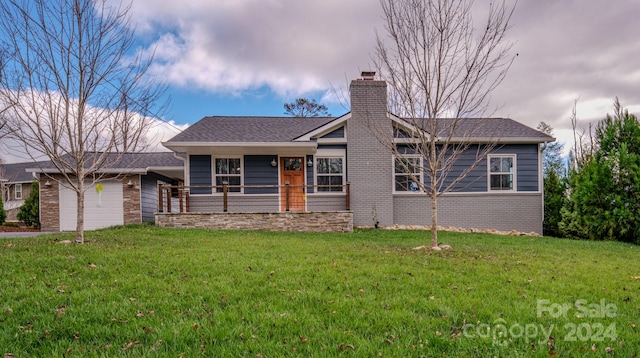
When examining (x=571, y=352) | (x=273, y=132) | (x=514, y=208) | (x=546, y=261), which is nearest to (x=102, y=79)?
(x=273, y=132)

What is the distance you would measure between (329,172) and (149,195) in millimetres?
8370

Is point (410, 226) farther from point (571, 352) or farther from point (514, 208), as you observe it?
point (571, 352)

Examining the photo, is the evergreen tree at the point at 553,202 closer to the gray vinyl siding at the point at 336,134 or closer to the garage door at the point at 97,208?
the gray vinyl siding at the point at 336,134

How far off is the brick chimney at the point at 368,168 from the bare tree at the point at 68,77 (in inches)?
275

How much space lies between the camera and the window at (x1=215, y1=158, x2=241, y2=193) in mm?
12141

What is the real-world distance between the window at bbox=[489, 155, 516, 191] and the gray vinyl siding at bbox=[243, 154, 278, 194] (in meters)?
7.96

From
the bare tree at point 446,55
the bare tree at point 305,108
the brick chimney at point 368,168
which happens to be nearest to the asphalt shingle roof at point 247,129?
the brick chimney at point 368,168

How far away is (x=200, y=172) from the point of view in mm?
12062

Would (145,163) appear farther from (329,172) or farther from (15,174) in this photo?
(15,174)

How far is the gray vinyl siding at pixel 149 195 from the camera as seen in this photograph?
573 inches

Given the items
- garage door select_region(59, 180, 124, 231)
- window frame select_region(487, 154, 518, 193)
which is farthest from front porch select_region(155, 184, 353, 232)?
window frame select_region(487, 154, 518, 193)

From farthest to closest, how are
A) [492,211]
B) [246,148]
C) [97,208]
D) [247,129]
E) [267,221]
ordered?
[97,208] → [247,129] → [492,211] → [246,148] → [267,221]

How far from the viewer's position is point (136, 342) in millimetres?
2621

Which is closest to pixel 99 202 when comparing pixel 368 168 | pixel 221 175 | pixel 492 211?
pixel 221 175
